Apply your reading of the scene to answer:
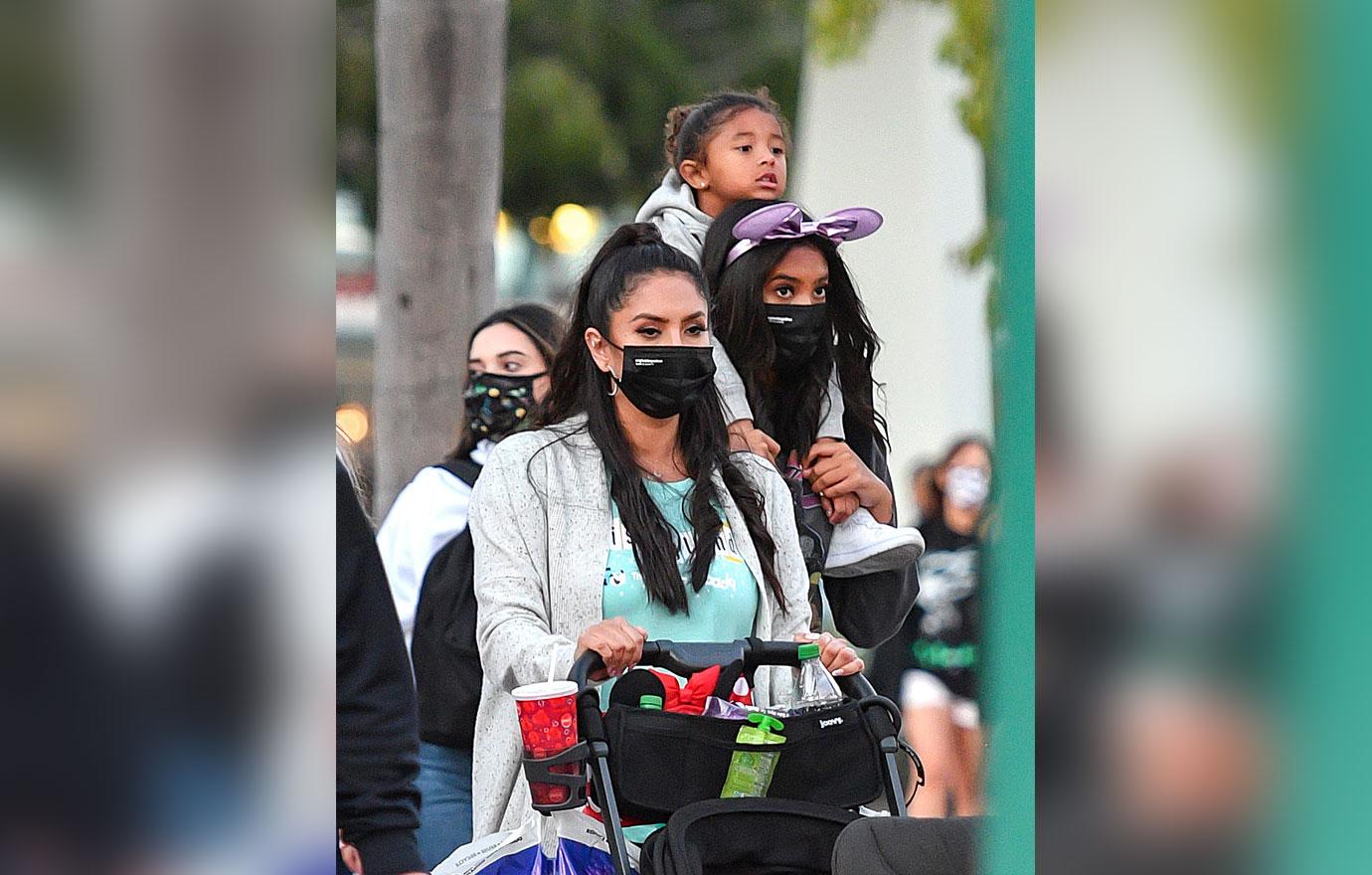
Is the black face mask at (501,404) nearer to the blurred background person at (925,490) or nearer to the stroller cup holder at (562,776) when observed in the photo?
the blurred background person at (925,490)

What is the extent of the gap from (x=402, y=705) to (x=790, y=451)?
1373 mm

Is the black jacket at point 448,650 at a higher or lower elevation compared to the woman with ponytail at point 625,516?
lower

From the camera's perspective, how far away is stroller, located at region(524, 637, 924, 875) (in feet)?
8.89

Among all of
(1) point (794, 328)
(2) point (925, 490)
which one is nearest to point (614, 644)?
(1) point (794, 328)

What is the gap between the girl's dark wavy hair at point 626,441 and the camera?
3123mm

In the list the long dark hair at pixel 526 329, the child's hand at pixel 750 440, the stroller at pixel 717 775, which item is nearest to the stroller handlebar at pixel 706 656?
the stroller at pixel 717 775

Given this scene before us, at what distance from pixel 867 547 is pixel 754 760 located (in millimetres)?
895

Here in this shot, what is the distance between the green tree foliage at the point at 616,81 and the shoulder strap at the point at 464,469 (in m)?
4.97

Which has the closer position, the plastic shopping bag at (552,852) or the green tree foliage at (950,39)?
the plastic shopping bag at (552,852)

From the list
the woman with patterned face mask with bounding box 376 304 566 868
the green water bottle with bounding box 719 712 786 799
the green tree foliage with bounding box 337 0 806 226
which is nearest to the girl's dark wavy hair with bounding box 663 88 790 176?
the woman with patterned face mask with bounding box 376 304 566 868

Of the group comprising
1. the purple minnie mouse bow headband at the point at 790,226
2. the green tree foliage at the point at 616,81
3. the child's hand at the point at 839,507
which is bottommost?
the child's hand at the point at 839,507
